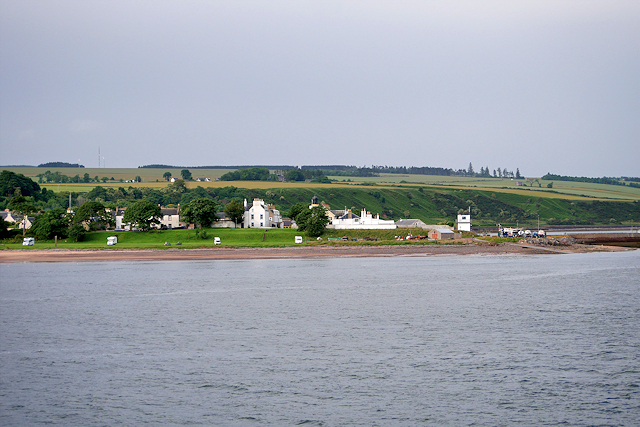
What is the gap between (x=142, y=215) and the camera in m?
96.1

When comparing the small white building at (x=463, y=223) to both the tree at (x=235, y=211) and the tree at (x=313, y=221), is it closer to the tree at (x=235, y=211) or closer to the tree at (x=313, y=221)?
the tree at (x=313, y=221)

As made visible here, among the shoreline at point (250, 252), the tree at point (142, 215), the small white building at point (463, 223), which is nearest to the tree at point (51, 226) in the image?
the shoreline at point (250, 252)

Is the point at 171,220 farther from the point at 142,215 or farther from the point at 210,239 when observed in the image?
the point at 210,239

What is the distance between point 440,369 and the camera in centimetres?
2700

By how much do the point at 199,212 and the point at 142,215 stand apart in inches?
371

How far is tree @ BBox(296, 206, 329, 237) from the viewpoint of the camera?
95.8 metres

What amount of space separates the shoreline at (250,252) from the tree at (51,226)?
7.02m

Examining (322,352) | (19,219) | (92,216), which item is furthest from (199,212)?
(322,352)

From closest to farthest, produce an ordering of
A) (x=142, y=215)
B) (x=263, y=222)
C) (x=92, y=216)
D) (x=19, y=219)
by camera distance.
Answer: (x=142, y=215), (x=92, y=216), (x=19, y=219), (x=263, y=222)

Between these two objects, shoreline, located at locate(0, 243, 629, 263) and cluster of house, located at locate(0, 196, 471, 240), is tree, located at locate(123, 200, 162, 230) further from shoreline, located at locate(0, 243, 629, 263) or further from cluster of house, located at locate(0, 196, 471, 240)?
shoreline, located at locate(0, 243, 629, 263)

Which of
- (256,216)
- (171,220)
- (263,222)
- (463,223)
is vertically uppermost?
(256,216)

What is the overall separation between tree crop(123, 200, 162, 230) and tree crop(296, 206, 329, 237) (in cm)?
2463

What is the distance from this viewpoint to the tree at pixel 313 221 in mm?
95750

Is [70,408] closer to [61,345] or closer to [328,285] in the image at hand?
[61,345]
